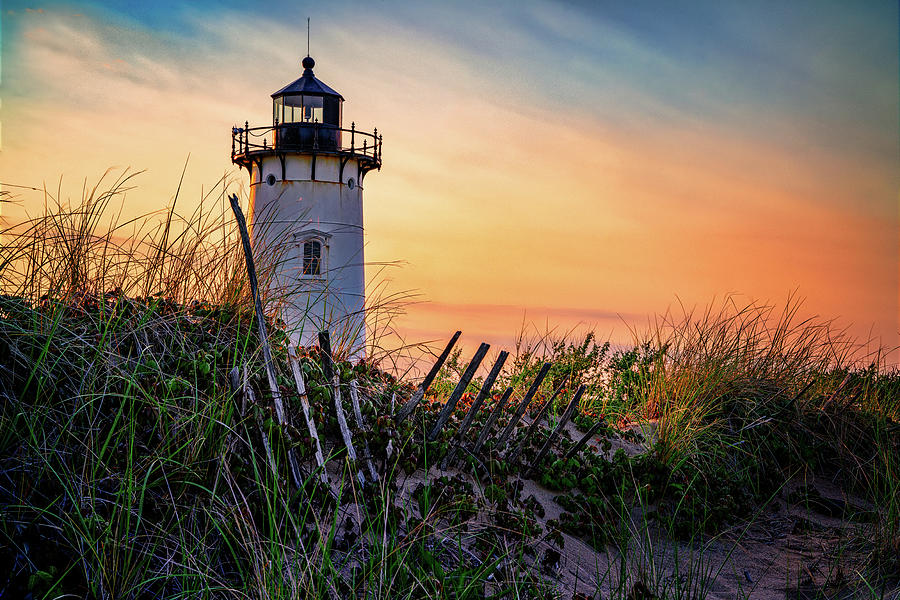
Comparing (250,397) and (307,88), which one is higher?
(307,88)

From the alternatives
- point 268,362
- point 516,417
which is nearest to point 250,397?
point 268,362

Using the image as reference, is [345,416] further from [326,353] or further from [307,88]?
[307,88]

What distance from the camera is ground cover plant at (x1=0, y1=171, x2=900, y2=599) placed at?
3457mm

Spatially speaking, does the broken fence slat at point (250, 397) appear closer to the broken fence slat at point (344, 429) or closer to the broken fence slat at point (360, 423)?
the broken fence slat at point (344, 429)

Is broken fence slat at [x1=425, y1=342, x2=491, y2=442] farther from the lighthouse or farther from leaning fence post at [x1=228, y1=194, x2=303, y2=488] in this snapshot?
the lighthouse

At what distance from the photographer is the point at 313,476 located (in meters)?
4.05

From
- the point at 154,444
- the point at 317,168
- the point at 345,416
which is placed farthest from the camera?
the point at 317,168

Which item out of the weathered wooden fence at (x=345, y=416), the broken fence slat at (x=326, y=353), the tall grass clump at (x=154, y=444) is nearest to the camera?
the tall grass clump at (x=154, y=444)

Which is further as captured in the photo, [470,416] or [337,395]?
[470,416]

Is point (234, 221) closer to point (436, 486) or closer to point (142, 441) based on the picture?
point (142, 441)

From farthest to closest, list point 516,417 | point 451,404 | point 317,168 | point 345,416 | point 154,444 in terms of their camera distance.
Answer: point 317,168 → point 516,417 → point 451,404 → point 345,416 → point 154,444

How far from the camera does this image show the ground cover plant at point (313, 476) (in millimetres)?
3457

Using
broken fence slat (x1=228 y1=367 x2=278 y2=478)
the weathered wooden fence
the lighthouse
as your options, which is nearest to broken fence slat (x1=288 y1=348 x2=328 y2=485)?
the weathered wooden fence

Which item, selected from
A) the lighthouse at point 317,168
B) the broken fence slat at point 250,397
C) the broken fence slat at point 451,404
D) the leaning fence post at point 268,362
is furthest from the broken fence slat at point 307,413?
the lighthouse at point 317,168
